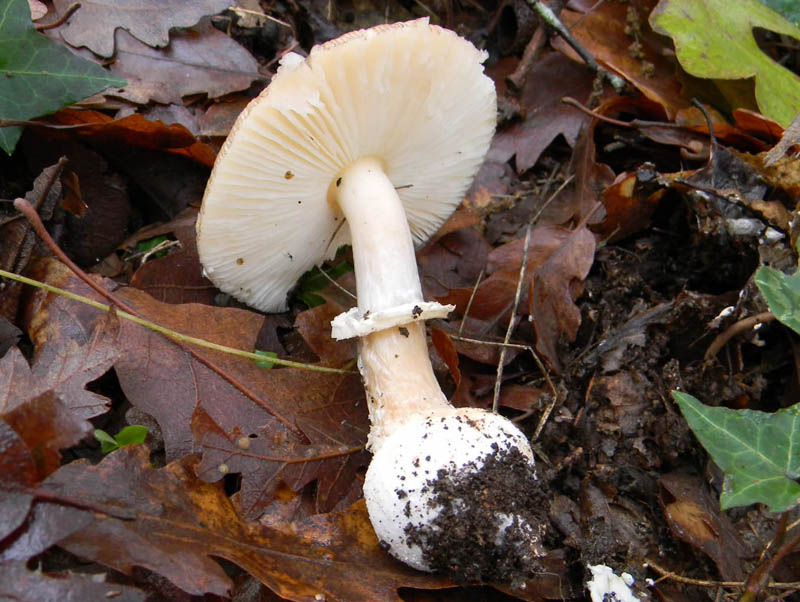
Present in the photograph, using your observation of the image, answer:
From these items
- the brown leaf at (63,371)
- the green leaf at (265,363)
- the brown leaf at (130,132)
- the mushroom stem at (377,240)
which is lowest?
the green leaf at (265,363)

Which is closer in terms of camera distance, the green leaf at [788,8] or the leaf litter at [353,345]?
the leaf litter at [353,345]

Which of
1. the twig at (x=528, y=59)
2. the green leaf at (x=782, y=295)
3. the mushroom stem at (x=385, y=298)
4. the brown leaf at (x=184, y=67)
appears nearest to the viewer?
the green leaf at (x=782, y=295)

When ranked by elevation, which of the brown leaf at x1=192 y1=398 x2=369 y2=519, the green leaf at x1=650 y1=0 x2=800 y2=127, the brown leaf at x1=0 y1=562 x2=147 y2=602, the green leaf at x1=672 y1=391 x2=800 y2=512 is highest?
the green leaf at x1=650 y1=0 x2=800 y2=127

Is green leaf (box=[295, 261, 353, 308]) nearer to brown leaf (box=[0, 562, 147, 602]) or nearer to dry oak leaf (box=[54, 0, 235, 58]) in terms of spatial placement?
dry oak leaf (box=[54, 0, 235, 58])

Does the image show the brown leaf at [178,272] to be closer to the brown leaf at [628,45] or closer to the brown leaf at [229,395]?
the brown leaf at [229,395]

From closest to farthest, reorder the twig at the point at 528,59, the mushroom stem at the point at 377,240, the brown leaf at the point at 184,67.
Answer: the mushroom stem at the point at 377,240, the brown leaf at the point at 184,67, the twig at the point at 528,59

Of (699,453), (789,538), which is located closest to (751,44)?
(699,453)

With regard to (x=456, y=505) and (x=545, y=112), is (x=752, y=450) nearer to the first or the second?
(x=456, y=505)

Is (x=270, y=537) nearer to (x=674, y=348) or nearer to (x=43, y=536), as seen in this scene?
(x=43, y=536)

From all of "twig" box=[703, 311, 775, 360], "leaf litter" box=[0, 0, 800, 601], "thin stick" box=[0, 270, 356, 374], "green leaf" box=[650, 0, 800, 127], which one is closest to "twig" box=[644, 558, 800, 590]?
"leaf litter" box=[0, 0, 800, 601]

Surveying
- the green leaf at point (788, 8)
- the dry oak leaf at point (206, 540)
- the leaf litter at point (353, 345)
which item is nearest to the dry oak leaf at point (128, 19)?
the leaf litter at point (353, 345)
